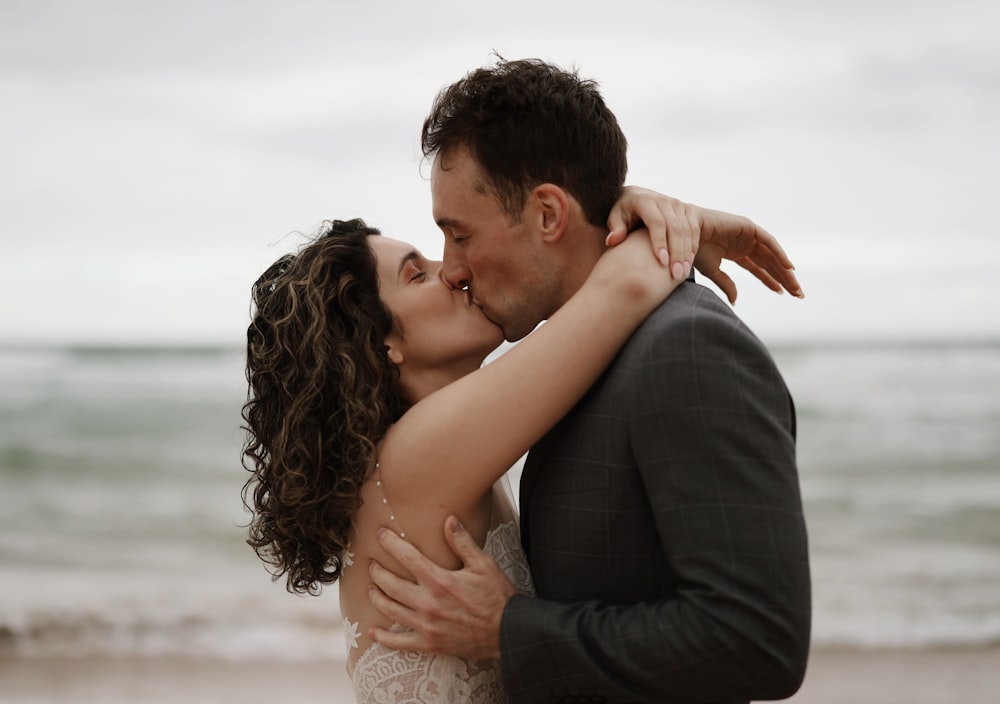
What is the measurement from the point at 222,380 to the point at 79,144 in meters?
4.74

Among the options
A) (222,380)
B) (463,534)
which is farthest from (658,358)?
(222,380)

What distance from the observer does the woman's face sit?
265 centimetres

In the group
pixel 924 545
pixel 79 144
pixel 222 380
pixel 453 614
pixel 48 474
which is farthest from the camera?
pixel 222 380

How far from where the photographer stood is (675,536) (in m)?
1.90

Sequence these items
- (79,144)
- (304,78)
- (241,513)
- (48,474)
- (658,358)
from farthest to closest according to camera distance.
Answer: (79,144) < (304,78) < (48,474) < (241,513) < (658,358)

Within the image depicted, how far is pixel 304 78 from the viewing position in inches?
587

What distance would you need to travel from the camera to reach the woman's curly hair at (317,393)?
2449 mm

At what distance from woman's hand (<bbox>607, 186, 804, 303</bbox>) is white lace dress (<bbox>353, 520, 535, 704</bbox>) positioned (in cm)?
82

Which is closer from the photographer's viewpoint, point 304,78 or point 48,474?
point 48,474

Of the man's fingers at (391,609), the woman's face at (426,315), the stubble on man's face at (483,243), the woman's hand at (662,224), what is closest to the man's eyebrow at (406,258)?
the woman's face at (426,315)

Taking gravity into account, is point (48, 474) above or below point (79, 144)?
below

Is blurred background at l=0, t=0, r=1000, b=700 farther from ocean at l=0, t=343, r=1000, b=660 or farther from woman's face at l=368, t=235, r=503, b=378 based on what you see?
woman's face at l=368, t=235, r=503, b=378

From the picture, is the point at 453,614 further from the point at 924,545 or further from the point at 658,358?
the point at 924,545

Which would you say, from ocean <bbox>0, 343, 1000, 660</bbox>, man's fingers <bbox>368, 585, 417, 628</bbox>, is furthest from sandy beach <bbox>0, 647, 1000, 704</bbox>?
man's fingers <bbox>368, 585, 417, 628</bbox>
